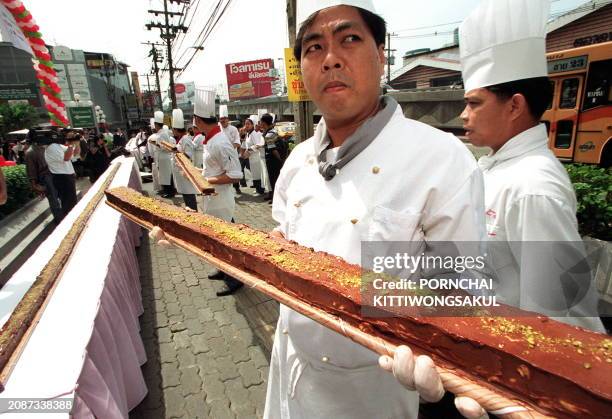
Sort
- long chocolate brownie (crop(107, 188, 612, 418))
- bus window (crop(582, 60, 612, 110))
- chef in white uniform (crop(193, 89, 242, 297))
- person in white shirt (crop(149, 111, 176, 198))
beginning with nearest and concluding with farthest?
long chocolate brownie (crop(107, 188, 612, 418)) → chef in white uniform (crop(193, 89, 242, 297)) → bus window (crop(582, 60, 612, 110)) → person in white shirt (crop(149, 111, 176, 198))

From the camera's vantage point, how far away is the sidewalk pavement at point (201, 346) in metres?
2.74

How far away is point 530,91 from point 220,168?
12.8 ft

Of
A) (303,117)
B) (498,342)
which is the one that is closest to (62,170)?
(303,117)

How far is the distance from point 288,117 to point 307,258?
33076 mm

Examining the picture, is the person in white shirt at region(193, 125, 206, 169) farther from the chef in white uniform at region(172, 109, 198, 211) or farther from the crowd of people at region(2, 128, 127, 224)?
the crowd of people at region(2, 128, 127, 224)

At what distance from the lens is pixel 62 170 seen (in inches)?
296

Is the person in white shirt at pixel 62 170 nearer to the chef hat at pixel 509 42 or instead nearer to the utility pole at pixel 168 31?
the chef hat at pixel 509 42

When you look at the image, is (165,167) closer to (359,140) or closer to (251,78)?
(359,140)

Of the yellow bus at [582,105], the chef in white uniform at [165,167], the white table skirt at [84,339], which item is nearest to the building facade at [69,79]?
the chef in white uniform at [165,167]

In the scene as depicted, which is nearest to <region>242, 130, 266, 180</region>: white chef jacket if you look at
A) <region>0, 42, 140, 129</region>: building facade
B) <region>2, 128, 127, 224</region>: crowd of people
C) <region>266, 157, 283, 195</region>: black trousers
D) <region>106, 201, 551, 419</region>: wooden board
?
<region>266, 157, 283, 195</region>: black trousers

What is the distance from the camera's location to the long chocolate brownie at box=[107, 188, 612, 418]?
2.48 ft

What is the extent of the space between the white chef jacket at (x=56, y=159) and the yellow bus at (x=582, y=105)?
12739 mm

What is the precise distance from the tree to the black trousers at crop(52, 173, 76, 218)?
3256cm

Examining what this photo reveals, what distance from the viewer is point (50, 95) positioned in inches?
341
